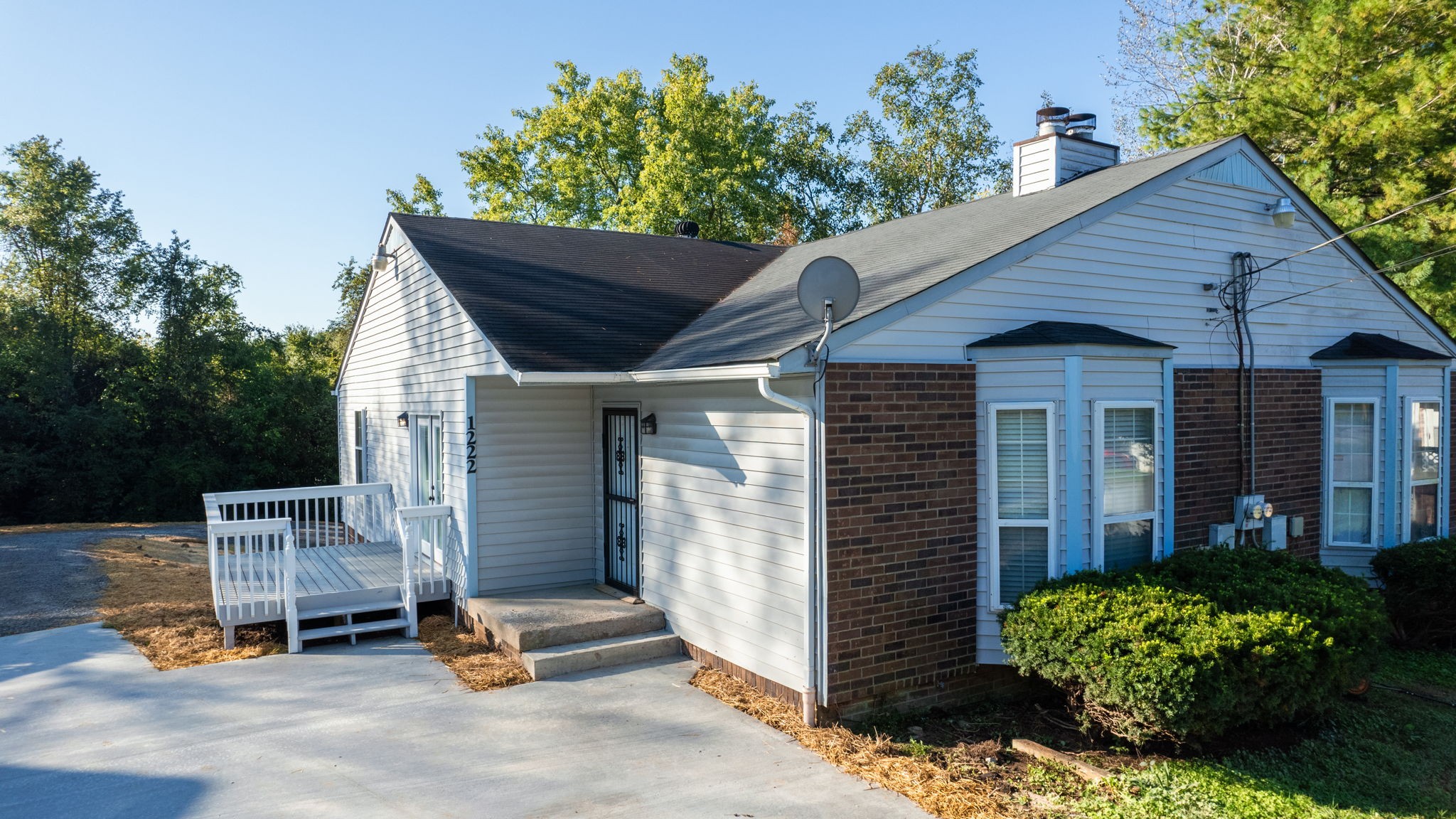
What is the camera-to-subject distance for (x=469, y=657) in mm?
7504

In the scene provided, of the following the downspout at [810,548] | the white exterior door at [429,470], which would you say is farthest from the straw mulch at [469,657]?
the downspout at [810,548]

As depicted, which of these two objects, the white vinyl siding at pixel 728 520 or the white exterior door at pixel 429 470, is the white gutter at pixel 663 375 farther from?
the white exterior door at pixel 429 470

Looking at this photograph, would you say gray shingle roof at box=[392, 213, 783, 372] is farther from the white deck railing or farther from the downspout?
the downspout

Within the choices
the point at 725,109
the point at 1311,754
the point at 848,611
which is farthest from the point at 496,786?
the point at 725,109

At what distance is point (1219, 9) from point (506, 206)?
22.1 meters

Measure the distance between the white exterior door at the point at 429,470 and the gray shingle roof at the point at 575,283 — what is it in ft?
6.00

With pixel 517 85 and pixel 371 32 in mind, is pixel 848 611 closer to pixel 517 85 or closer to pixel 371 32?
pixel 371 32

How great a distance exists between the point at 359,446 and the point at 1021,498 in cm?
1155

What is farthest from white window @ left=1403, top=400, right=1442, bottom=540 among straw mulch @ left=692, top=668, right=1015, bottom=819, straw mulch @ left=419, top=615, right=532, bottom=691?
straw mulch @ left=419, top=615, right=532, bottom=691

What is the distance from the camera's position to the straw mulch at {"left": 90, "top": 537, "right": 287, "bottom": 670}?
7805 millimetres

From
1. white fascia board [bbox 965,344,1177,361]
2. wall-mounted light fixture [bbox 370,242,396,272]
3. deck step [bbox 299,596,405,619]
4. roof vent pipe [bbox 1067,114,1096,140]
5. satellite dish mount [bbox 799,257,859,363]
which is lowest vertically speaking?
deck step [bbox 299,596,405,619]

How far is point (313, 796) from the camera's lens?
15.8ft

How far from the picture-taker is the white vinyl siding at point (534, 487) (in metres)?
8.50

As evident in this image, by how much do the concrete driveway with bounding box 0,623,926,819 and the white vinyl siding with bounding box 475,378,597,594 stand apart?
61.1 inches
